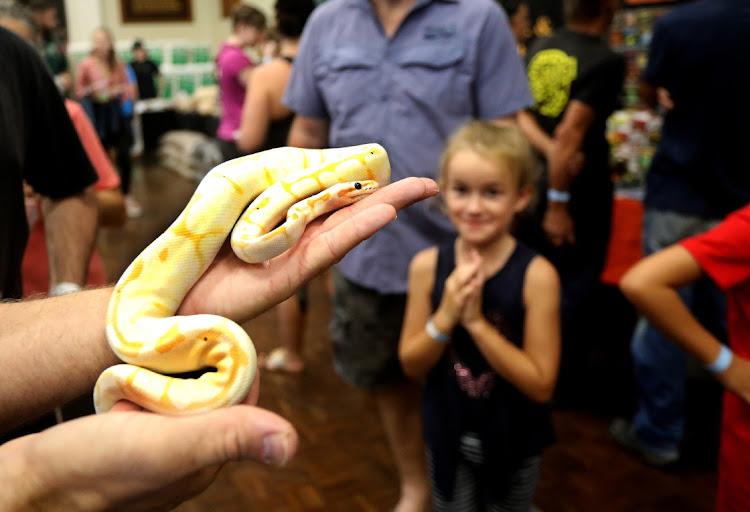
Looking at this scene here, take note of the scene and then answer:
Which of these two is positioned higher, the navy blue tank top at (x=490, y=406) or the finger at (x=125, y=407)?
the finger at (x=125, y=407)

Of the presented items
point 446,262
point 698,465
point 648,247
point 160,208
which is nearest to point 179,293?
point 446,262

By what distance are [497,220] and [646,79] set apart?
1.23 metres

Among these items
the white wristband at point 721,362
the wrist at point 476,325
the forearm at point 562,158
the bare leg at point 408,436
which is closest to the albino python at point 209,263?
the wrist at point 476,325

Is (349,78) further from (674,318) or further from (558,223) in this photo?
(558,223)

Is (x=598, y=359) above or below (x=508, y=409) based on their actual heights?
below

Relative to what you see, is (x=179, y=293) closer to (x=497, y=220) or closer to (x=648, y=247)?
(x=497, y=220)

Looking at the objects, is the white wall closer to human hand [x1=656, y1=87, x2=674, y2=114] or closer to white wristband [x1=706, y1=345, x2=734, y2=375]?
human hand [x1=656, y1=87, x2=674, y2=114]

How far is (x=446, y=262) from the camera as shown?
1580 millimetres

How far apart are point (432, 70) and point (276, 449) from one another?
1.29 meters

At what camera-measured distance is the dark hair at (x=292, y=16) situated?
2.64 meters

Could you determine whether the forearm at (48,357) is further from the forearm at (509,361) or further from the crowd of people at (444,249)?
the forearm at (509,361)

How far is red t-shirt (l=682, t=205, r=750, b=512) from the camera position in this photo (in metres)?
1.30

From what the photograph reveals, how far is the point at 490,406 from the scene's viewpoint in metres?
1.50

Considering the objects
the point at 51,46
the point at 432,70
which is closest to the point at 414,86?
the point at 432,70
